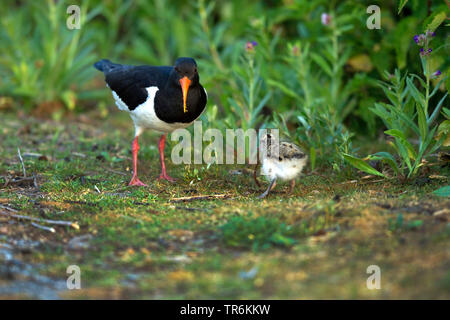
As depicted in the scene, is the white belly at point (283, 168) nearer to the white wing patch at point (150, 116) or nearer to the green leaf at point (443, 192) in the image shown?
the white wing patch at point (150, 116)

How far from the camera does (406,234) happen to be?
362 centimetres

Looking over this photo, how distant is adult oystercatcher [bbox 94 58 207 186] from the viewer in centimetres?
527

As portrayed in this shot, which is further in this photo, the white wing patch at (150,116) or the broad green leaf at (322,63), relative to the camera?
the broad green leaf at (322,63)

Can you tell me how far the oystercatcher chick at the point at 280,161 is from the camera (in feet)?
16.1

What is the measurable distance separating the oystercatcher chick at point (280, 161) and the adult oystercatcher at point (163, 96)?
83 centimetres

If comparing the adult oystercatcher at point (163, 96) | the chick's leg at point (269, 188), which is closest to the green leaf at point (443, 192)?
the chick's leg at point (269, 188)

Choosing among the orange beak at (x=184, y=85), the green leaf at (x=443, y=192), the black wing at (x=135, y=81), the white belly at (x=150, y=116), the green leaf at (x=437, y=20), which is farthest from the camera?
the black wing at (x=135, y=81)

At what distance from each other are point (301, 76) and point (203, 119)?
1445 mm

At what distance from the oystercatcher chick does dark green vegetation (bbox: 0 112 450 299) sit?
166mm

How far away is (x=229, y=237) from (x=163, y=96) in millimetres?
1954

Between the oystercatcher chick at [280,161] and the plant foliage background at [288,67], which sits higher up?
the plant foliage background at [288,67]

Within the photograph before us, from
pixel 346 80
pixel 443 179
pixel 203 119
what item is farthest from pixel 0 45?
pixel 443 179

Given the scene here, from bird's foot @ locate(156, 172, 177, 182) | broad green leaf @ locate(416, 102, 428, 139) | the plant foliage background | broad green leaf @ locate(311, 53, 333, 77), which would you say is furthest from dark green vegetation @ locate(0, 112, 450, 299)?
broad green leaf @ locate(311, 53, 333, 77)
